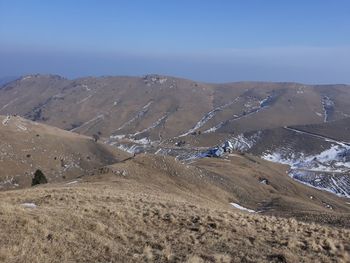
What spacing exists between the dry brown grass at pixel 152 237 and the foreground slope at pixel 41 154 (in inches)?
3128

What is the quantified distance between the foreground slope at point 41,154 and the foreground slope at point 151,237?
79230 millimetres

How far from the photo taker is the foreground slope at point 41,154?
4072 inches

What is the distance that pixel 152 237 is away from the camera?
20.4 meters

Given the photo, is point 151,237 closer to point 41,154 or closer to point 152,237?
point 152,237

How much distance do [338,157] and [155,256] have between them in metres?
161

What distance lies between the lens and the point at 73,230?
19.7 metres

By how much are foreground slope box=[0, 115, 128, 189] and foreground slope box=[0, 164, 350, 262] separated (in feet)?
260

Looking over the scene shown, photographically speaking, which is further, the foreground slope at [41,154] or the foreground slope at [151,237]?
the foreground slope at [41,154]

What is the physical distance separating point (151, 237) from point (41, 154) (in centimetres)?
10290

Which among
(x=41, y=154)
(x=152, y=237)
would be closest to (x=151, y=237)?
(x=152, y=237)

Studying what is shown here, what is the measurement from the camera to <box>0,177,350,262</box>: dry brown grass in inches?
675

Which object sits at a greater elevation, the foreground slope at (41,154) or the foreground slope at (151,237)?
the foreground slope at (151,237)

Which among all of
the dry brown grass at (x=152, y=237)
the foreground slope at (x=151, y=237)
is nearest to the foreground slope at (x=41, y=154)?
the foreground slope at (x=151, y=237)

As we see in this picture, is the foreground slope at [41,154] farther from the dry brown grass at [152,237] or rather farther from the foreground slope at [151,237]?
the dry brown grass at [152,237]
